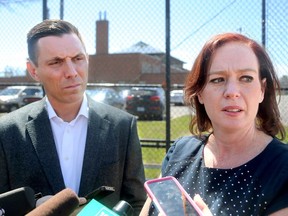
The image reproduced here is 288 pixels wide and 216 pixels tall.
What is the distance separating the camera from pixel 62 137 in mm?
2098

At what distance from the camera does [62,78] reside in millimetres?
2033

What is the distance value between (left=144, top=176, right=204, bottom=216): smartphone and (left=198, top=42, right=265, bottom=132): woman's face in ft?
1.65

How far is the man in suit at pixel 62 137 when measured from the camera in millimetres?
2016

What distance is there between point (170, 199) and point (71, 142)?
37.7 inches

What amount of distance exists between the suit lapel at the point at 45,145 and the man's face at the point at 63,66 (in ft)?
0.49

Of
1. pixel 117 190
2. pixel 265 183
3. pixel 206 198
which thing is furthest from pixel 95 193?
pixel 117 190

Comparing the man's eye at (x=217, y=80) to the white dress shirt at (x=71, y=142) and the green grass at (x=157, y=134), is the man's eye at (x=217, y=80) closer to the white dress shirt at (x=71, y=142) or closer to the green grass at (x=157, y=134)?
the white dress shirt at (x=71, y=142)

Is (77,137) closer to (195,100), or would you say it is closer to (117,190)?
(117,190)

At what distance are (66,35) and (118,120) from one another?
54cm

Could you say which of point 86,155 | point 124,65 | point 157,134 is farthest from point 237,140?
point 157,134

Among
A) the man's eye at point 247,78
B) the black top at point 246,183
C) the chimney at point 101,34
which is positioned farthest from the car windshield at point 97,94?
the man's eye at point 247,78

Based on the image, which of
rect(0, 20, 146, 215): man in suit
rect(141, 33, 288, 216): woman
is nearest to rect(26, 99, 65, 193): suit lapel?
rect(0, 20, 146, 215): man in suit

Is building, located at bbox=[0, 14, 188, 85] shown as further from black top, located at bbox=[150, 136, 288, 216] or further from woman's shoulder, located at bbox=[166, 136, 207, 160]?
black top, located at bbox=[150, 136, 288, 216]

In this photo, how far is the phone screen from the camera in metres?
1.19
